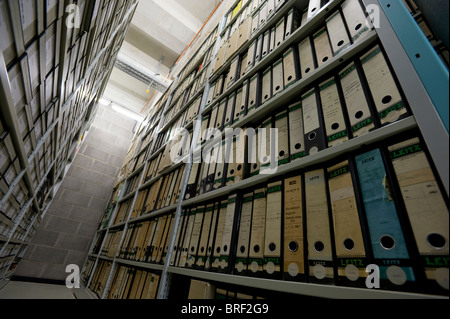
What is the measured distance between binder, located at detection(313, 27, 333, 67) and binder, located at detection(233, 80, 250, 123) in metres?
0.41

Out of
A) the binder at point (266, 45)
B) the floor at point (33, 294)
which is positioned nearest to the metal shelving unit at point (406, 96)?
the binder at point (266, 45)

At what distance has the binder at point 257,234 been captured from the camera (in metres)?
0.70

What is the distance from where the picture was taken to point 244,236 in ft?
2.64

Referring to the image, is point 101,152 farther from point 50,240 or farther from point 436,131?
point 436,131

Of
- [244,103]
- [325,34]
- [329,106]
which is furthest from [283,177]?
[325,34]

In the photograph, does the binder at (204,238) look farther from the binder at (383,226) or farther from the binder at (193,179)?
the binder at (383,226)

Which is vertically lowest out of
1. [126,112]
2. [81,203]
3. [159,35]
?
[81,203]

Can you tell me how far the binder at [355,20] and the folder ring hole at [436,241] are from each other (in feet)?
2.09

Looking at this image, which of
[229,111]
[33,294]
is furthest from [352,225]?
[33,294]

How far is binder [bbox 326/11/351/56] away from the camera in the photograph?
76cm

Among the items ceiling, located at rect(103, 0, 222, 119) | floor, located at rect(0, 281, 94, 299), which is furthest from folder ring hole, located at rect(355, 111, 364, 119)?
ceiling, located at rect(103, 0, 222, 119)

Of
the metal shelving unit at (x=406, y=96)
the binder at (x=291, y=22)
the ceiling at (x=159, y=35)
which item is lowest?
the metal shelving unit at (x=406, y=96)

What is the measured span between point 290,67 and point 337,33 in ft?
0.71

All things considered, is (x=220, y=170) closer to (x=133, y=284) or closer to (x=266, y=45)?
(x=266, y=45)
